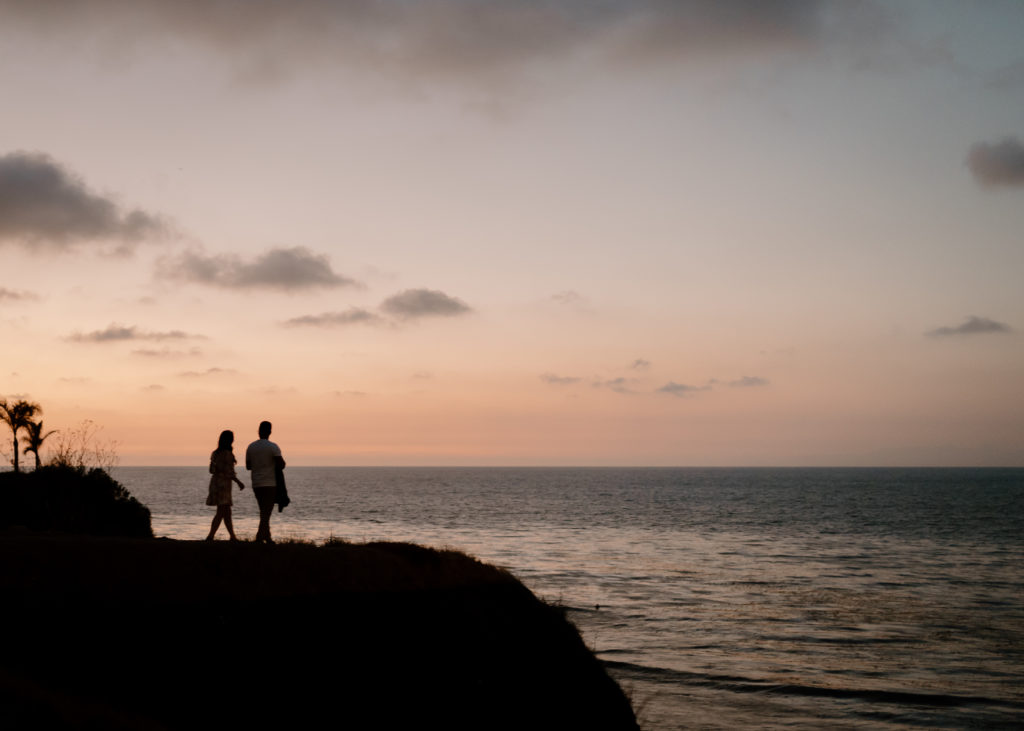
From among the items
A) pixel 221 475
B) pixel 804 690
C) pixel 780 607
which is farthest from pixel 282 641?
pixel 780 607

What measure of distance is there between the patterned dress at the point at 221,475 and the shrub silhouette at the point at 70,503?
971 centimetres

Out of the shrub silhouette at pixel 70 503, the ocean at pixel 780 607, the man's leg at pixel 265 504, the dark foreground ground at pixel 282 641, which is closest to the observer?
the dark foreground ground at pixel 282 641

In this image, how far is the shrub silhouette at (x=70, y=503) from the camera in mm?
25844

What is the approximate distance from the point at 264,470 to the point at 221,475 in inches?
55.4

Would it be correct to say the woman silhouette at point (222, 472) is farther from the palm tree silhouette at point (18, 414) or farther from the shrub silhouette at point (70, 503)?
the palm tree silhouette at point (18, 414)

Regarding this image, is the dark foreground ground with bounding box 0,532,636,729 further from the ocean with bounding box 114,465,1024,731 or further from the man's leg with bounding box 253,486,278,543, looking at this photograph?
the ocean with bounding box 114,465,1024,731

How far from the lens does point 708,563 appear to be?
49875 mm

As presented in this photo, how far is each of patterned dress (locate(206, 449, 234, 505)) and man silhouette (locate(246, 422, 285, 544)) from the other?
0.79m

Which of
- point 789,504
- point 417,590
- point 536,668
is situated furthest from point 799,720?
point 789,504

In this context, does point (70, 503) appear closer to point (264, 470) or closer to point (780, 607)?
point (264, 470)

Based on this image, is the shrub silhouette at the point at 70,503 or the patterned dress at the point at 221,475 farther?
the shrub silhouette at the point at 70,503

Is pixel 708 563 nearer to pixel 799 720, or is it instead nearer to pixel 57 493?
pixel 799 720

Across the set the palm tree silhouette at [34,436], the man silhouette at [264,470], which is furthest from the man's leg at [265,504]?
the palm tree silhouette at [34,436]

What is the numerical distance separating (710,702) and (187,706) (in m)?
15.0
